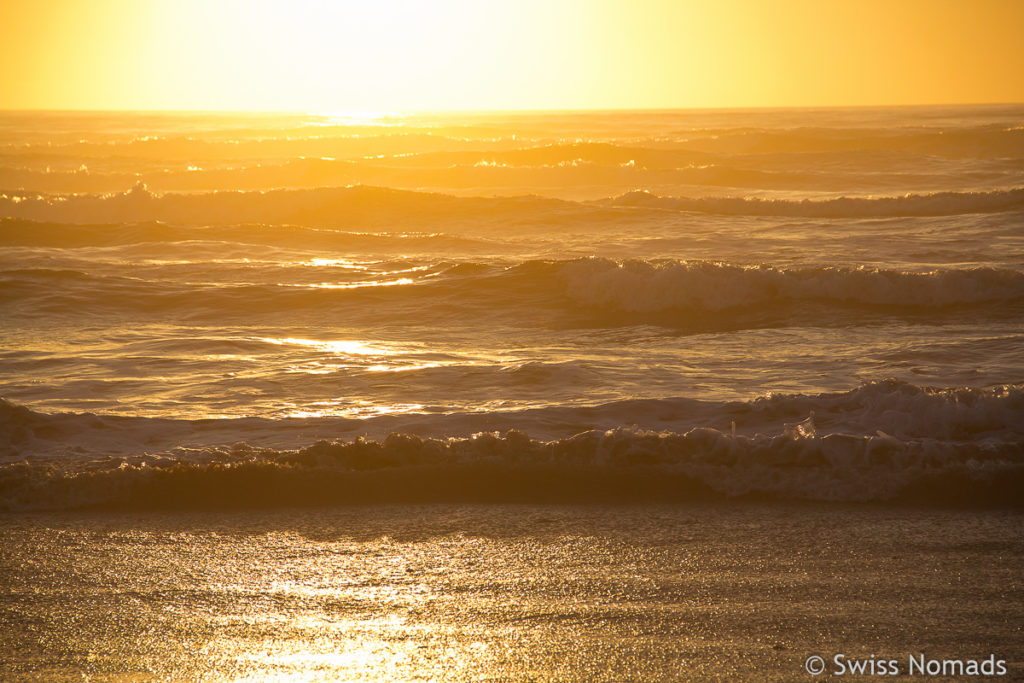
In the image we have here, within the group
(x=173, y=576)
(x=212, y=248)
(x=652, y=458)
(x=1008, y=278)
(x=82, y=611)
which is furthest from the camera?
(x=212, y=248)

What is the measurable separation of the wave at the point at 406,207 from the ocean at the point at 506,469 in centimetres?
818

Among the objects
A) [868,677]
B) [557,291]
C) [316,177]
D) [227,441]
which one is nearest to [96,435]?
[227,441]

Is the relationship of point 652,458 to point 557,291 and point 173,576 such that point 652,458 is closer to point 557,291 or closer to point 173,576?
point 173,576

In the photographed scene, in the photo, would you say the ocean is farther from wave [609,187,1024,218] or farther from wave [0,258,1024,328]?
wave [609,187,1024,218]

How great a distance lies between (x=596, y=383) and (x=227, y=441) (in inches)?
123

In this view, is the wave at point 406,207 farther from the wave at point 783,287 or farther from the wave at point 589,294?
the wave at point 783,287

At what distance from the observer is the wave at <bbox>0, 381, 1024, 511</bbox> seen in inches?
227

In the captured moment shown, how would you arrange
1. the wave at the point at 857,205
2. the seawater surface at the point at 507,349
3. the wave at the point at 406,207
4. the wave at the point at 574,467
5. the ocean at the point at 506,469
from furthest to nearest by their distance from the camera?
the wave at the point at 406,207 → the wave at the point at 857,205 → the seawater surface at the point at 507,349 → the wave at the point at 574,467 → the ocean at the point at 506,469

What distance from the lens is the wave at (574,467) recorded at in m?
5.76

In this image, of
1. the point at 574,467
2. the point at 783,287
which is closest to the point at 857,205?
the point at 783,287

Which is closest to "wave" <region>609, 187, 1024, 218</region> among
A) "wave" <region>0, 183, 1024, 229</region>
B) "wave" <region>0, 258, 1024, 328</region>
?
"wave" <region>0, 183, 1024, 229</region>

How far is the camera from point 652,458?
609 centimetres

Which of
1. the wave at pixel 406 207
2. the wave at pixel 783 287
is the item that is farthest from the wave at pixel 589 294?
the wave at pixel 406 207

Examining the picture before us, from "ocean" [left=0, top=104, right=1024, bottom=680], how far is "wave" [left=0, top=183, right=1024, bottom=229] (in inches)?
322
